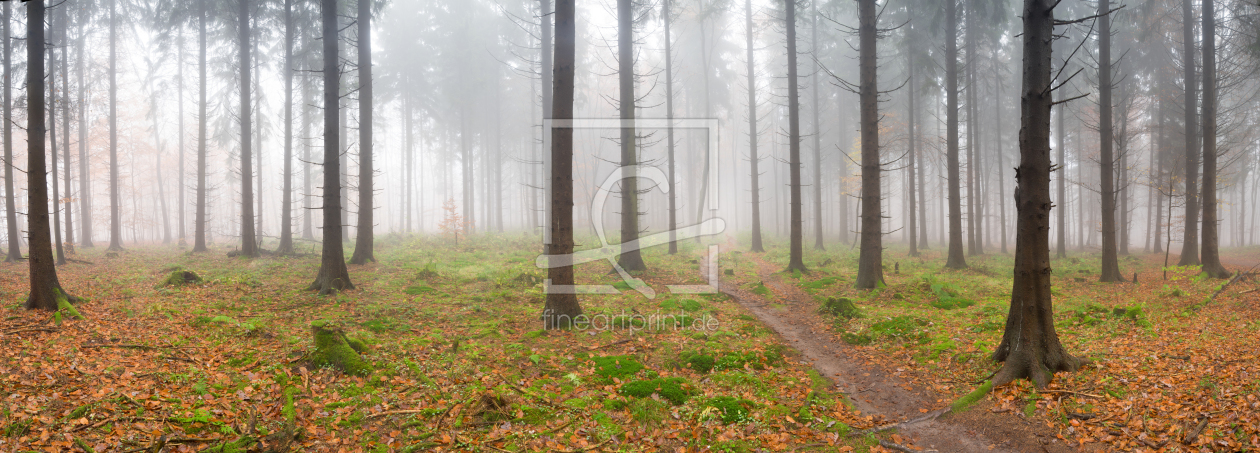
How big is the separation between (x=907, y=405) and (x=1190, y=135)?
53.8 ft

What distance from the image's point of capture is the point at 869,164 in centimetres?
1247

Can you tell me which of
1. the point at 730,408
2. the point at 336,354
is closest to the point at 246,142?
the point at 336,354

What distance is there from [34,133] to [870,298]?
605 inches

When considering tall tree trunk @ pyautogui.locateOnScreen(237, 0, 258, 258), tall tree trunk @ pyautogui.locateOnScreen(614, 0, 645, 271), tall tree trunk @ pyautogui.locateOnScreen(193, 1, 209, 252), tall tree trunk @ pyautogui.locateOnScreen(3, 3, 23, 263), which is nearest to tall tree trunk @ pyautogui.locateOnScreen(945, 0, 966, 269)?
tall tree trunk @ pyautogui.locateOnScreen(614, 0, 645, 271)

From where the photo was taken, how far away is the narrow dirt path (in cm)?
471

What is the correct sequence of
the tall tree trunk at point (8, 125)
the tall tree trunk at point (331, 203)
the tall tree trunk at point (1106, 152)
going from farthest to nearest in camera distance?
the tall tree trunk at point (8, 125) → the tall tree trunk at point (1106, 152) → the tall tree trunk at point (331, 203)

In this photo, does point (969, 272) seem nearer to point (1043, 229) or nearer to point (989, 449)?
point (1043, 229)

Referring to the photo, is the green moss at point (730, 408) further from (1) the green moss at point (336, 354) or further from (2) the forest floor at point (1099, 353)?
(1) the green moss at point (336, 354)

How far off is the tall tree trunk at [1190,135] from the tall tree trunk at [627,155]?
15.9 m

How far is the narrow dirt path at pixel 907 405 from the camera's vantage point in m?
4.71

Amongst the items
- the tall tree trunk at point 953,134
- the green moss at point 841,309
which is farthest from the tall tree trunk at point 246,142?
the tall tree trunk at point 953,134

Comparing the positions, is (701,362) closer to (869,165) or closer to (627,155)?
(869,165)

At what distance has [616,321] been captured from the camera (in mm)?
8961

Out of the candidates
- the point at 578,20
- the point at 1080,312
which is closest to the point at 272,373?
the point at 1080,312
